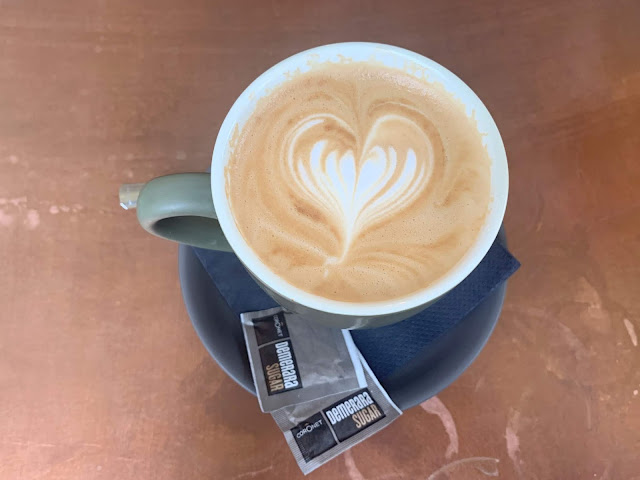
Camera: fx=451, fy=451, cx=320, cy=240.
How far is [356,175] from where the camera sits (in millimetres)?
656

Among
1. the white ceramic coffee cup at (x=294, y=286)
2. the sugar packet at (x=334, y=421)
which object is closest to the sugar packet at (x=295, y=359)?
the sugar packet at (x=334, y=421)

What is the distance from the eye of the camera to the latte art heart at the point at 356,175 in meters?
0.63

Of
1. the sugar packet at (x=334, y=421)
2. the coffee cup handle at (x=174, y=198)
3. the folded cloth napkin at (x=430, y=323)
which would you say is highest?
the coffee cup handle at (x=174, y=198)

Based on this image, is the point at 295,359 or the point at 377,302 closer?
the point at 377,302

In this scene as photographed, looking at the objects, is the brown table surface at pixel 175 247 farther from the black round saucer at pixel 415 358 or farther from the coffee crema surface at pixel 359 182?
the coffee crema surface at pixel 359 182

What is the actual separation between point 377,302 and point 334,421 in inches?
12.3

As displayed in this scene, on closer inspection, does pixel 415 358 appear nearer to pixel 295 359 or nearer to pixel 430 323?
pixel 430 323

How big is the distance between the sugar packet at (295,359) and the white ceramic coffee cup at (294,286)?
0.13 m

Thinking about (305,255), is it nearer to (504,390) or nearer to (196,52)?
(504,390)

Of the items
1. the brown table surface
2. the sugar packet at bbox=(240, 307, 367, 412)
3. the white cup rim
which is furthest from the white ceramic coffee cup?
the brown table surface

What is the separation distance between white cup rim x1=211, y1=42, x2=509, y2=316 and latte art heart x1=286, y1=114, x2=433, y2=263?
75mm

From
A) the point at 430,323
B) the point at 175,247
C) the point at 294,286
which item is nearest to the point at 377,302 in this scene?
the point at 294,286

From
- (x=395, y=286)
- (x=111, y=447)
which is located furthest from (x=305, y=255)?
(x=111, y=447)

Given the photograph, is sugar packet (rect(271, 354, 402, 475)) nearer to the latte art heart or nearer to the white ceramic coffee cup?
the white ceramic coffee cup
